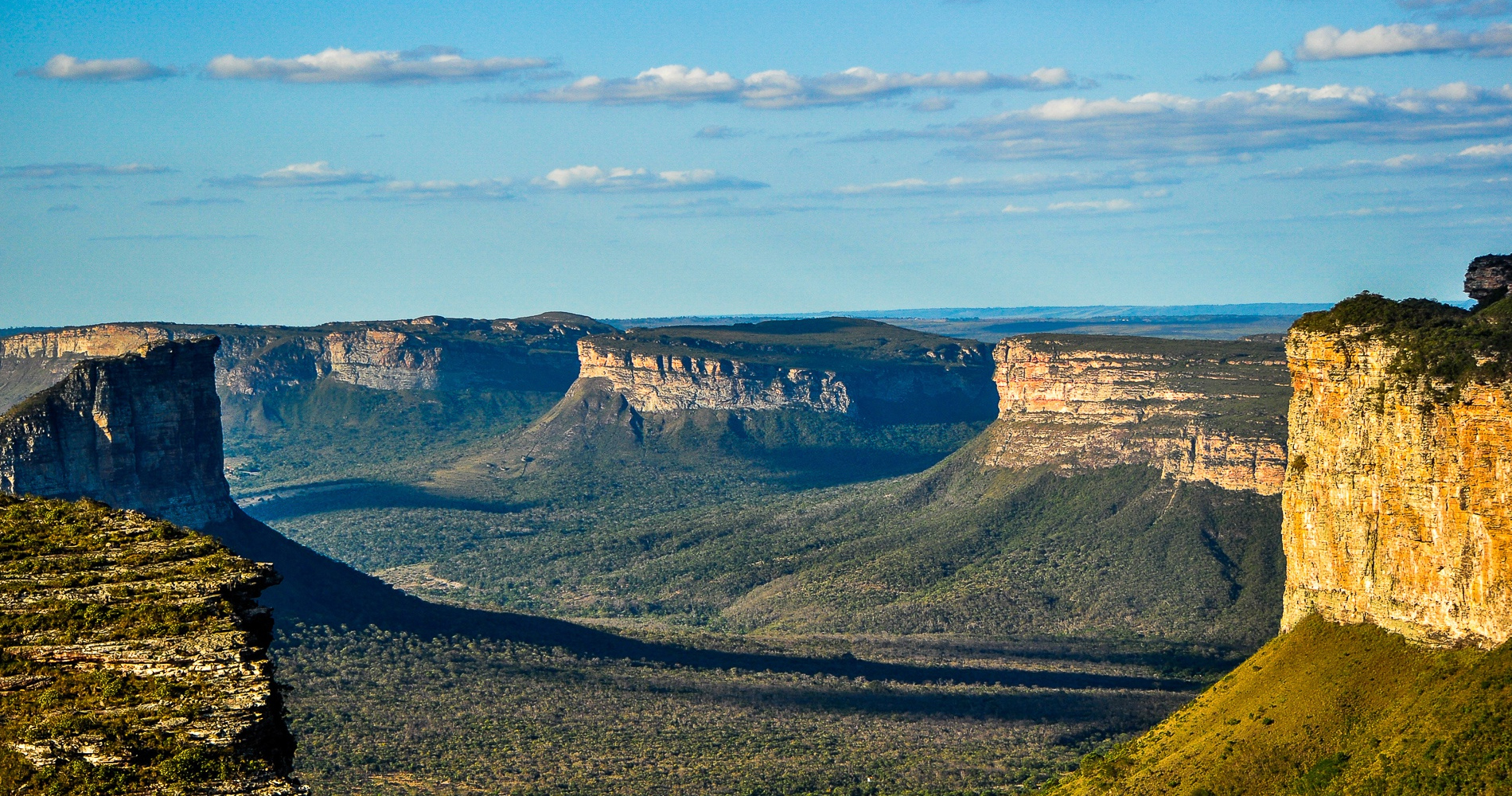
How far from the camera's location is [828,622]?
13338cm

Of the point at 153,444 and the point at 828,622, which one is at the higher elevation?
the point at 153,444

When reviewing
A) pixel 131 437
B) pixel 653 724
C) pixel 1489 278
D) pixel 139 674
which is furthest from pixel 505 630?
pixel 139 674

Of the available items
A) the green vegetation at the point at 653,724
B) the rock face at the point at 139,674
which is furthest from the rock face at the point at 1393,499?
the rock face at the point at 139,674

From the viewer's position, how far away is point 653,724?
300ft

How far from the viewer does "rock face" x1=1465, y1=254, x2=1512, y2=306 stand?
6256 cm

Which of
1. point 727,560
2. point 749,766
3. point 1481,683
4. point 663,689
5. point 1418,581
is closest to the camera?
point 1481,683

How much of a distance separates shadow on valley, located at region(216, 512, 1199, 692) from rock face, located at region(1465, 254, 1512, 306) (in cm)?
4388

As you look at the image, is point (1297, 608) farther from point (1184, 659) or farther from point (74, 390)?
point (74, 390)

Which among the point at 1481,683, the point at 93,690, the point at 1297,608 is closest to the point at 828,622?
the point at 1297,608

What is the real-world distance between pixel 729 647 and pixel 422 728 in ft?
106

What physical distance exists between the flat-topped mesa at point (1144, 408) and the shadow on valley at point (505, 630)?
30.3m

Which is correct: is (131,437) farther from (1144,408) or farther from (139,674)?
(1144,408)

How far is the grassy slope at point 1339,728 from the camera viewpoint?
43500mm

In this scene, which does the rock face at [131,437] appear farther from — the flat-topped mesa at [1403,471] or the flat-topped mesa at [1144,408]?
the flat-topped mesa at [1144,408]
